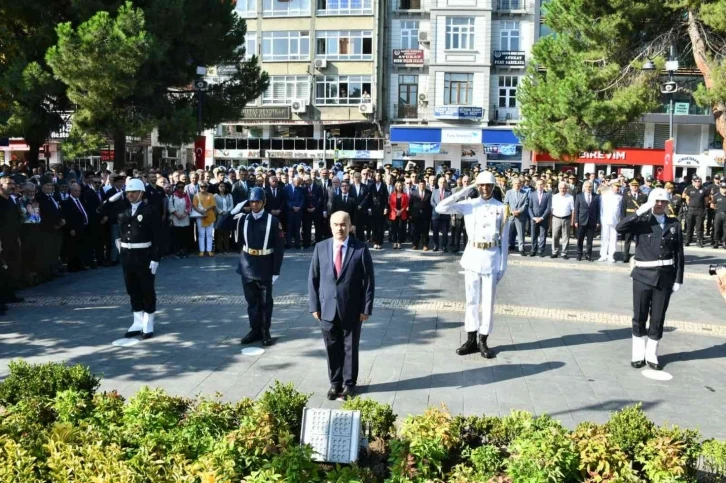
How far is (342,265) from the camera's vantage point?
669cm

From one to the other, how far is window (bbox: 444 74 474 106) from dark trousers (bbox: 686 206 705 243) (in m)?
21.1

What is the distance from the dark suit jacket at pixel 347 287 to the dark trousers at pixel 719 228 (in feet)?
52.9

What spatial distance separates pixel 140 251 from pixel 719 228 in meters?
17.1

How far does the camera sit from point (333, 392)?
673 cm

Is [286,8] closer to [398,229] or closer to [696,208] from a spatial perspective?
[398,229]

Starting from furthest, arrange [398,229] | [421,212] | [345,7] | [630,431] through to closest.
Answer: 1. [345,7]
2. [398,229]
3. [421,212]
4. [630,431]

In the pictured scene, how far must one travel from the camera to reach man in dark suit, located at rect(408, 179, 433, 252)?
17.3 metres

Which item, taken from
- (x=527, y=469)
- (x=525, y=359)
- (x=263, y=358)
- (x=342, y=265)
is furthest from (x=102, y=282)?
(x=527, y=469)

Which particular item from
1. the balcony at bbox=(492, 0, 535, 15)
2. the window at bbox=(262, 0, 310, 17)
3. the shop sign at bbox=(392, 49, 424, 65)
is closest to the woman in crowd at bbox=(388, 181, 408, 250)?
the shop sign at bbox=(392, 49, 424, 65)

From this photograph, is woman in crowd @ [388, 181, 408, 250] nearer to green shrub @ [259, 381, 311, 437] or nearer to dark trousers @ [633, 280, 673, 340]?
dark trousers @ [633, 280, 673, 340]

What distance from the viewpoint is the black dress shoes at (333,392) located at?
22.0ft

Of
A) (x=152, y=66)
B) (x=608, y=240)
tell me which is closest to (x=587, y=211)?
(x=608, y=240)

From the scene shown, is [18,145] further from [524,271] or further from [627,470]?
[627,470]

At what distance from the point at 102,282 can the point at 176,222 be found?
3.28 meters
